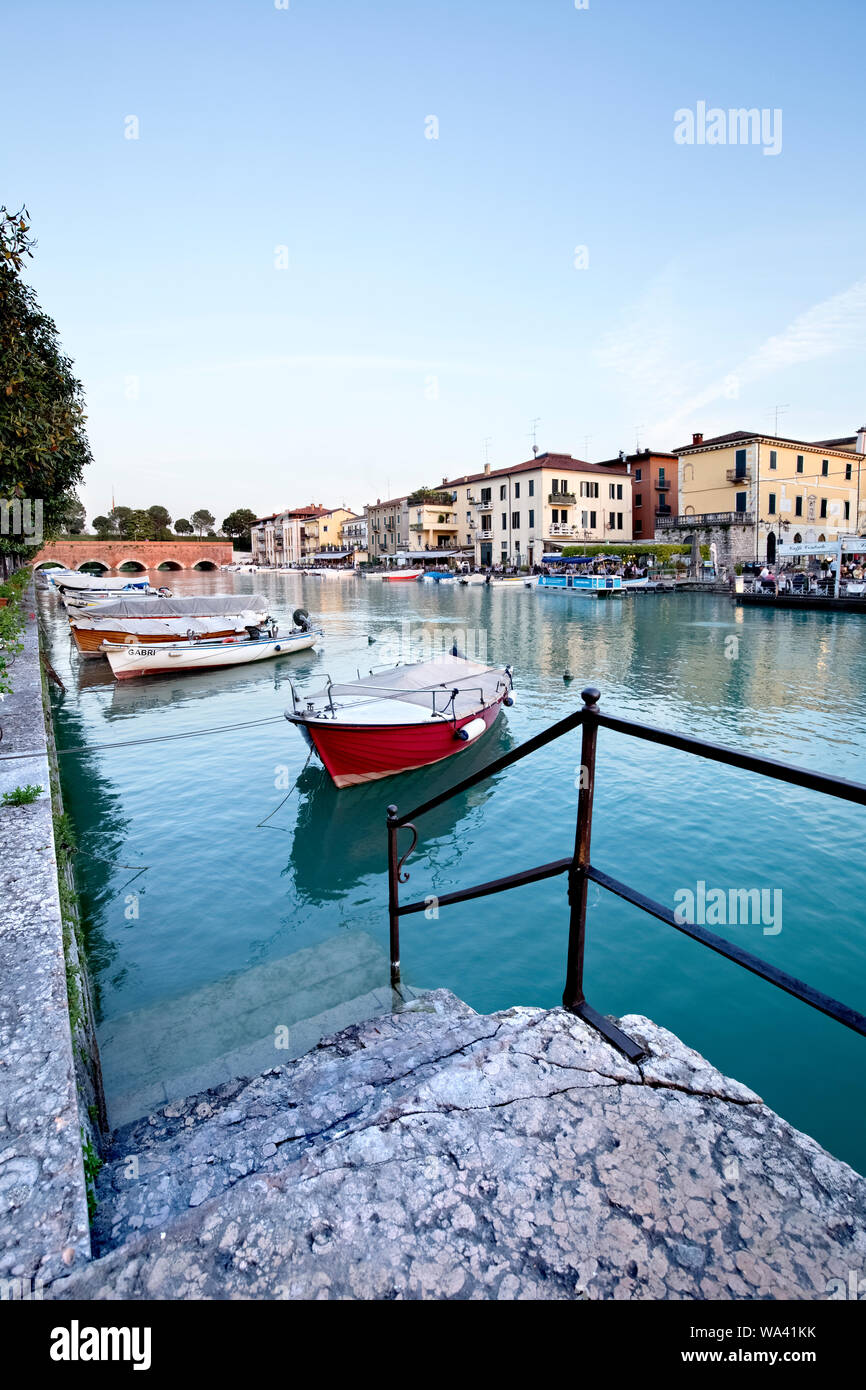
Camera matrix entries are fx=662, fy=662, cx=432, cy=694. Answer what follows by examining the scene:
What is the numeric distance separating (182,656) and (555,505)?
53376 millimetres

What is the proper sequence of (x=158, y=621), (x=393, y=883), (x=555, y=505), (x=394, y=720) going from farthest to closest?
(x=555, y=505) → (x=158, y=621) → (x=394, y=720) → (x=393, y=883)

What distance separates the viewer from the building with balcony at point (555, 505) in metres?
69.0

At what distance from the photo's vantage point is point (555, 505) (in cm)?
6894

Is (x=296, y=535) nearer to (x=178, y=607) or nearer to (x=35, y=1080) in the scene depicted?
(x=178, y=607)

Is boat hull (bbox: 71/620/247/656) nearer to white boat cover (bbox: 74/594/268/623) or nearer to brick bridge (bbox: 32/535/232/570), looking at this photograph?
white boat cover (bbox: 74/594/268/623)

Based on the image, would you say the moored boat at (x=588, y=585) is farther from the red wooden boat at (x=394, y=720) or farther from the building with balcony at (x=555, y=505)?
the red wooden boat at (x=394, y=720)

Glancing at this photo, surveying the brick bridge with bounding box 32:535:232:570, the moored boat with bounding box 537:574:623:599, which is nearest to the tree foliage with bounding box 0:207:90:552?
the moored boat with bounding box 537:574:623:599

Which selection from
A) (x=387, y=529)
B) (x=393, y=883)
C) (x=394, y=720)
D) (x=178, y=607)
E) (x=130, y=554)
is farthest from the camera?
(x=387, y=529)

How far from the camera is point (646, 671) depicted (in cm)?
2325

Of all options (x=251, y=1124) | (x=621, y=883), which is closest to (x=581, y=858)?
(x=621, y=883)

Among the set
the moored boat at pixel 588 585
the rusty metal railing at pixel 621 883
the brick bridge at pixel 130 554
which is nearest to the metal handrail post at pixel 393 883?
the rusty metal railing at pixel 621 883

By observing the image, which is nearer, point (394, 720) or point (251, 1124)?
point (251, 1124)

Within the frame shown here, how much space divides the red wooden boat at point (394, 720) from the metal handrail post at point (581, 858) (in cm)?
825
